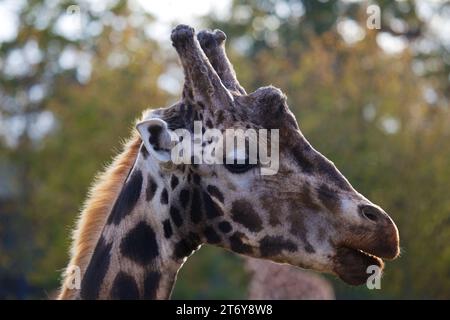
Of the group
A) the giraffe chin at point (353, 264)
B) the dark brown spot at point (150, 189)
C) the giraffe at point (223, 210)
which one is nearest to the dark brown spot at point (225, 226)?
the giraffe at point (223, 210)

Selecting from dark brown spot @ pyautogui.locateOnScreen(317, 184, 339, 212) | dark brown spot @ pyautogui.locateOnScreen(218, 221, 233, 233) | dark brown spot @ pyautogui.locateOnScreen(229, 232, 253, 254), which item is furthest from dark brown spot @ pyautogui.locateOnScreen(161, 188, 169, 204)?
dark brown spot @ pyautogui.locateOnScreen(317, 184, 339, 212)

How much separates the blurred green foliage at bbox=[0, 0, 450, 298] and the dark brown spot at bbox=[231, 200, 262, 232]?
9.81 m

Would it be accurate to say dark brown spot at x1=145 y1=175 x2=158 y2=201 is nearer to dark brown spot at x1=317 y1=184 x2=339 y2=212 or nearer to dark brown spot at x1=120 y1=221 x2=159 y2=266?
dark brown spot at x1=120 y1=221 x2=159 y2=266

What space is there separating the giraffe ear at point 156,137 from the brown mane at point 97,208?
0.64 metres

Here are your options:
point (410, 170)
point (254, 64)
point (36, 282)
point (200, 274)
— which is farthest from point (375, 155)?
point (254, 64)

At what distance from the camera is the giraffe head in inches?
240

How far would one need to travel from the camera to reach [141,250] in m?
6.27

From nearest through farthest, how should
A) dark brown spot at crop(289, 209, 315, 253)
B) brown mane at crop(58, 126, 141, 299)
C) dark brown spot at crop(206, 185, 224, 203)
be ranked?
dark brown spot at crop(289, 209, 315, 253), dark brown spot at crop(206, 185, 224, 203), brown mane at crop(58, 126, 141, 299)

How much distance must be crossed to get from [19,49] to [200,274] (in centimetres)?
1144

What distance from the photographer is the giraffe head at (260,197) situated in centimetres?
609

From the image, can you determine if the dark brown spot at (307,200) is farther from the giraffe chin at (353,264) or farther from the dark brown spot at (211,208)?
the dark brown spot at (211,208)
